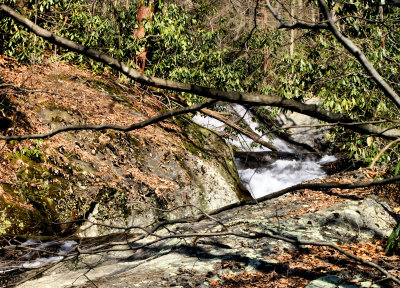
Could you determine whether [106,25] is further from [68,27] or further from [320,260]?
[320,260]

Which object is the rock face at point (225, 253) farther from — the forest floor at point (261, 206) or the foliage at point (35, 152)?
the foliage at point (35, 152)

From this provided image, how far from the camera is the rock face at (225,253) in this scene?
3.47 meters

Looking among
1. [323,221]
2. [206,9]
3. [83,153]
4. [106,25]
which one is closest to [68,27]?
[106,25]

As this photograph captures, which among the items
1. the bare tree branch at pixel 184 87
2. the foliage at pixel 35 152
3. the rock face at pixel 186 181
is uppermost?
the bare tree branch at pixel 184 87

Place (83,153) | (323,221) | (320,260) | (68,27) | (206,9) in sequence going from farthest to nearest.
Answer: (206,9) < (68,27) < (83,153) < (323,221) < (320,260)

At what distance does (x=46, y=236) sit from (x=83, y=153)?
1.97 meters

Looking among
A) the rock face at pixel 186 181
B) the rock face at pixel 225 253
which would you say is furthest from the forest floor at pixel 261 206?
the rock face at pixel 186 181

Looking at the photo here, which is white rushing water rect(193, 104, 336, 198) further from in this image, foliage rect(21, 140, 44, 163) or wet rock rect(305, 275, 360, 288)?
wet rock rect(305, 275, 360, 288)

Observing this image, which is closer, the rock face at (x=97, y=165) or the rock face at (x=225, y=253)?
the rock face at (x=225, y=253)

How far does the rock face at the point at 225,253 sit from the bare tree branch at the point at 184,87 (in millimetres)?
1401

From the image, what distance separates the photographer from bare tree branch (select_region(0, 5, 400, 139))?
2223 mm

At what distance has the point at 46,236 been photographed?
5.26 metres

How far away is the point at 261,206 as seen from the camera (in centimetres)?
603

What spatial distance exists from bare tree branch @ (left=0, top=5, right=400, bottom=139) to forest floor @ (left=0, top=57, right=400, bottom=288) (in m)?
1.33
